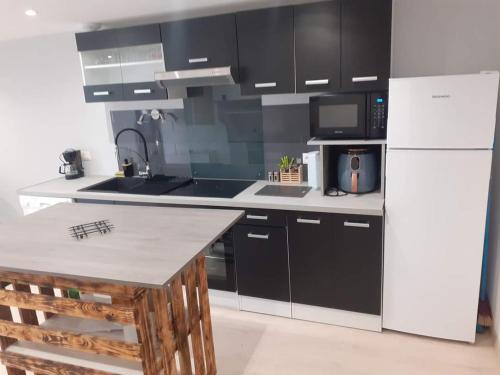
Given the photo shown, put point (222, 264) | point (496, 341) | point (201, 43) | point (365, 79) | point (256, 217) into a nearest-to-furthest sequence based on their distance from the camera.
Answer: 1. point (496, 341)
2. point (365, 79)
3. point (256, 217)
4. point (201, 43)
5. point (222, 264)

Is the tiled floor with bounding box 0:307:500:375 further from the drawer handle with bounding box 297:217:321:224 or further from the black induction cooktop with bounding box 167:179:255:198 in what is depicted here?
the black induction cooktop with bounding box 167:179:255:198

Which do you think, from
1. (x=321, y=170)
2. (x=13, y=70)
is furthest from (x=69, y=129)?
(x=321, y=170)

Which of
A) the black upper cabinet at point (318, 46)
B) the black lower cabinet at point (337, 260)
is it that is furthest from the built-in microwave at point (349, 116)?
the black lower cabinet at point (337, 260)

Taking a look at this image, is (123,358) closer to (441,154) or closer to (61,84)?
(441,154)

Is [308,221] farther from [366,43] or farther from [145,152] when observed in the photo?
[145,152]

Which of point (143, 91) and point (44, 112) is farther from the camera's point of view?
point (44, 112)

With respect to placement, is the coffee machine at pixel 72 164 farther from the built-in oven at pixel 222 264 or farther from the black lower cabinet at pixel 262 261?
the black lower cabinet at pixel 262 261

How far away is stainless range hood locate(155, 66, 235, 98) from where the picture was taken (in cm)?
289

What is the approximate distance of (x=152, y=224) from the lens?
7.45 feet

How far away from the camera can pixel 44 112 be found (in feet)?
13.9

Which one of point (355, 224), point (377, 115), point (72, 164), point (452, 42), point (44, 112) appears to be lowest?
point (355, 224)

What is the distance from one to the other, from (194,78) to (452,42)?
6.17ft

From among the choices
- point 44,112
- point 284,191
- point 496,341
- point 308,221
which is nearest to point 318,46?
point 284,191

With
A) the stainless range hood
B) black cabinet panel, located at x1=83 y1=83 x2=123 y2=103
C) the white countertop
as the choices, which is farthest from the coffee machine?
the stainless range hood
